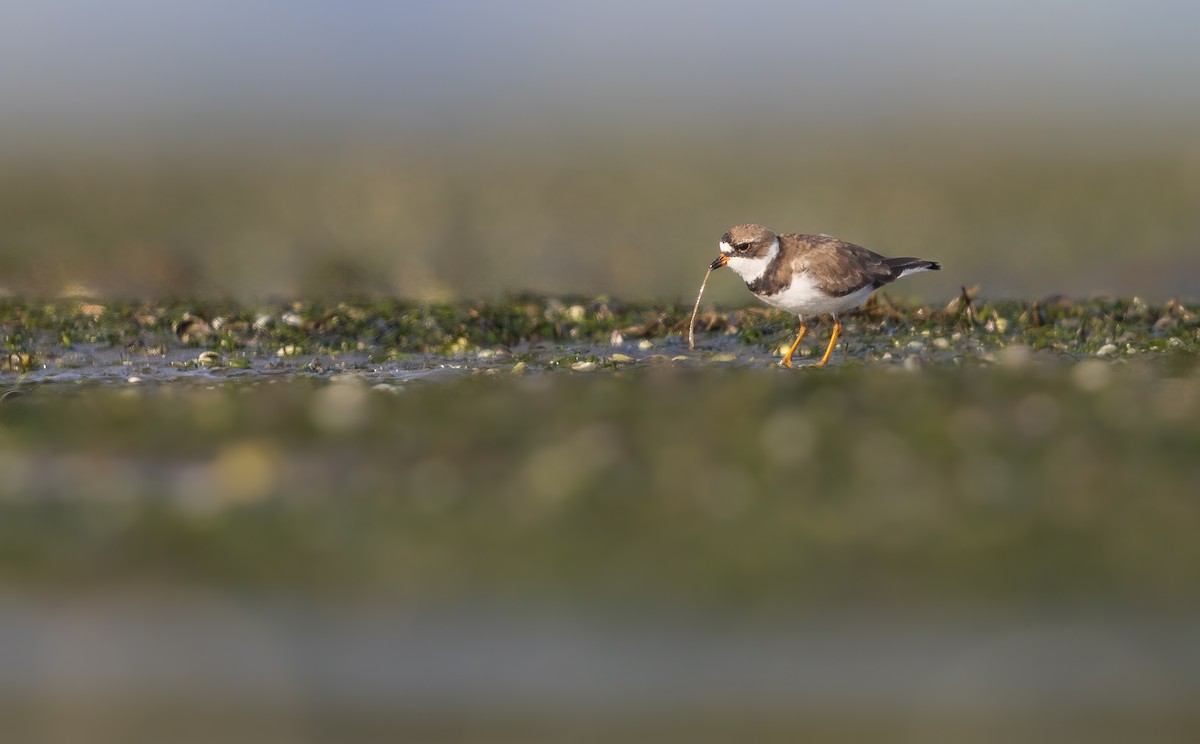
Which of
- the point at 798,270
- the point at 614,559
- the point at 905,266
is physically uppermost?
the point at 798,270

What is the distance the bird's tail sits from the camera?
16844 millimetres

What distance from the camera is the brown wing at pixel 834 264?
15547 mm

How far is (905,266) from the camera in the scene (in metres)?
17.1

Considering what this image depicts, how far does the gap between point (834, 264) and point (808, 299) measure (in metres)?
0.54

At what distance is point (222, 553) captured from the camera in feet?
27.7

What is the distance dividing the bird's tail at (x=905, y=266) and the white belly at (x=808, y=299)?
69cm

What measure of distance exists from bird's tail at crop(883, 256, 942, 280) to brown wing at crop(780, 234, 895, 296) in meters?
0.29

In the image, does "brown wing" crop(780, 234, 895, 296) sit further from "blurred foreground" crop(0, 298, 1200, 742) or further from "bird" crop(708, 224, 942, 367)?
"blurred foreground" crop(0, 298, 1200, 742)

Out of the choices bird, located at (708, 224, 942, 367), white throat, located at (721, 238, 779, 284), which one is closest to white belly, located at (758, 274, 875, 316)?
bird, located at (708, 224, 942, 367)

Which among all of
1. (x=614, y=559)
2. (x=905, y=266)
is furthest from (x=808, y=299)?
(x=614, y=559)

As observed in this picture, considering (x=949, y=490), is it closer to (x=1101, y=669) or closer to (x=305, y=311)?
(x=1101, y=669)

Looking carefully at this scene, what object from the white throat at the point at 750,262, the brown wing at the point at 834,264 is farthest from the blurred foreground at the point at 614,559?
the white throat at the point at 750,262

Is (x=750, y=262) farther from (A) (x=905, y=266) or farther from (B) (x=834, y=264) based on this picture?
(A) (x=905, y=266)

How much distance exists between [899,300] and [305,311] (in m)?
8.59
